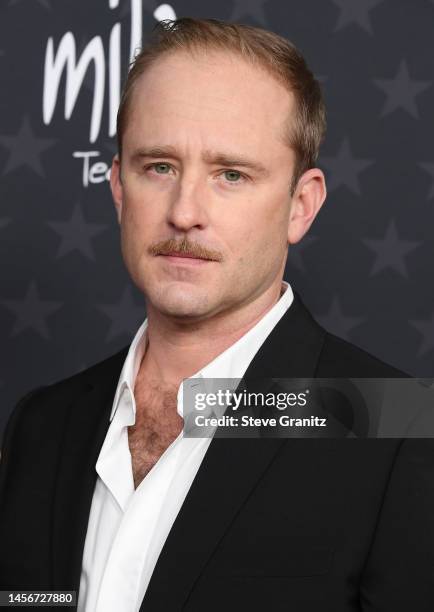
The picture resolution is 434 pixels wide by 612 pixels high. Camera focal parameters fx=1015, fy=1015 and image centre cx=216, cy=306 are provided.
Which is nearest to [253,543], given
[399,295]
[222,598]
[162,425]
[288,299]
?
[222,598]

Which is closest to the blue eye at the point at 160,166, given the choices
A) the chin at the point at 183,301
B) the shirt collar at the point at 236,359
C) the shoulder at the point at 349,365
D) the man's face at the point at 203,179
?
the man's face at the point at 203,179

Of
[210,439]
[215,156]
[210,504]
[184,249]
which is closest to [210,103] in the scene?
[215,156]

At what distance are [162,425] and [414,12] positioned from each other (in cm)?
155

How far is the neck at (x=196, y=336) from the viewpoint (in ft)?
6.10

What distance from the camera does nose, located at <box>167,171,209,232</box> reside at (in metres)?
1.73

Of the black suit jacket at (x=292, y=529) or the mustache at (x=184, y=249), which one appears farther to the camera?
the mustache at (x=184, y=249)

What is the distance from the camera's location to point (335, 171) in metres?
2.86

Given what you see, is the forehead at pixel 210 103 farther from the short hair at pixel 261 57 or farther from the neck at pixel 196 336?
the neck at pixel 196 336

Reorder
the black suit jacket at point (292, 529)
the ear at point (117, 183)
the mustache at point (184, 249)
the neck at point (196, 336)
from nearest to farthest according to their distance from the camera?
the black suit jacket at point (292, 529) < the mustache at point (184, 249) < the neck at point (196, 336) < the ear at point (117, 183)

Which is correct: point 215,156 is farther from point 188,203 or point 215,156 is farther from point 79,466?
point 79,466

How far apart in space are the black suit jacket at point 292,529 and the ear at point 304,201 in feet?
0.90

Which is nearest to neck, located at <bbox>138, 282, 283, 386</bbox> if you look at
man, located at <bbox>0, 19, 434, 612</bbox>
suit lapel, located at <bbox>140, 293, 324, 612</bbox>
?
man, located at <bbox>0, 19, 434, 612</bbox>

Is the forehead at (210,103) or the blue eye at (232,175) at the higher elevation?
the forehead at (210,103)

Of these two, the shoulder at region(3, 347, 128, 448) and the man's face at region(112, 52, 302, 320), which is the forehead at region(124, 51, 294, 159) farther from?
the shoulder at region(3, 347, 128, 448)
